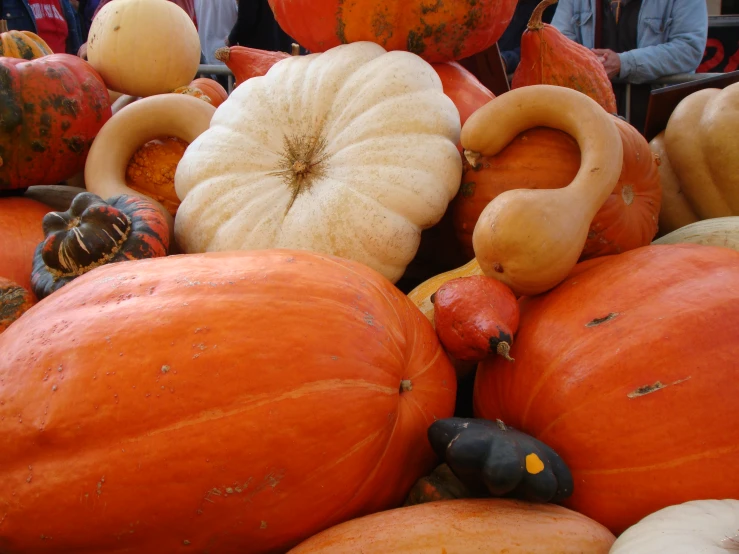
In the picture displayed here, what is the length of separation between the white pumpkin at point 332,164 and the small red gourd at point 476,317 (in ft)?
1.03

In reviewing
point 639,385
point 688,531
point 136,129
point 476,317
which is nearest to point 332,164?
point 476,317

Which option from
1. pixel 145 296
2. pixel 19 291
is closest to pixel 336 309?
pixel 145 296

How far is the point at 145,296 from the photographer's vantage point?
940 millimetres

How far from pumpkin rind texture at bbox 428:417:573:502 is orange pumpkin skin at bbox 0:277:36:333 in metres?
0.91

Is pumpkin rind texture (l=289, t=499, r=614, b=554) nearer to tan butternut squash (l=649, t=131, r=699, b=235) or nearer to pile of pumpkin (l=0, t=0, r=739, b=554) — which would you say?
pile of pumpkin (l=0, t=0, r=739, b=554)

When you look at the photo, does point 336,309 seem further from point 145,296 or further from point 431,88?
point 431,88

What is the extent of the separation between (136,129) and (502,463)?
147 cm

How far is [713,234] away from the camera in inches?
55.7

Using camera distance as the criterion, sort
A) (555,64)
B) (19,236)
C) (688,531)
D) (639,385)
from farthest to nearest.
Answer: (555,64) < (19,236) < (639,385) < (688,531)

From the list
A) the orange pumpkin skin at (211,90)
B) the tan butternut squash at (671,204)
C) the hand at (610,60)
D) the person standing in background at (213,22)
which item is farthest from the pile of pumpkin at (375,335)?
the person standing in background at (213,22)

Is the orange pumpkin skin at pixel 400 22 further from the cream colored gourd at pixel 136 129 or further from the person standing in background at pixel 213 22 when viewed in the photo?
the person standing in background at pixel 213 22

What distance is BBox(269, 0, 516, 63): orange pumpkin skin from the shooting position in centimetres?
161

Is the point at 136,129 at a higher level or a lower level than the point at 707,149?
A: higher

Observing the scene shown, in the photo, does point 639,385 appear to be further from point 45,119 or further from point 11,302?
point 45,119
